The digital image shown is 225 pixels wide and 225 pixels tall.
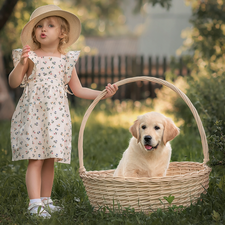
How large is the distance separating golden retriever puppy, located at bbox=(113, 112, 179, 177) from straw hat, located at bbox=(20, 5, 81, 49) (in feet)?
3.35

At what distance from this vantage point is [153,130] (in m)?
2.62

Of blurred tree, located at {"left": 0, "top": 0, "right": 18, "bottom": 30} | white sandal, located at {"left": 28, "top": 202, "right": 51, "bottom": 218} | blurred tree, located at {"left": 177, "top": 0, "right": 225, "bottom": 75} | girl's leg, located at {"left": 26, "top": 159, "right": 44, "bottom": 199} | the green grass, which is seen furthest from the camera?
blurred tree, located at {"left": 0, "top": 0, "right": 18, "bottom": 30}

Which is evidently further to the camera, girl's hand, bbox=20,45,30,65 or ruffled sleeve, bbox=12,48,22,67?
ruffled sleeve, bbox=12,48,22,67

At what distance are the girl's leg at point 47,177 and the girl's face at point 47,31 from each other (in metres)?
1.06

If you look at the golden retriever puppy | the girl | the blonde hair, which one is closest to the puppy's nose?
the golden retriever puppy

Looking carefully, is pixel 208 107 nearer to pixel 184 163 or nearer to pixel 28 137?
pixel 184 163

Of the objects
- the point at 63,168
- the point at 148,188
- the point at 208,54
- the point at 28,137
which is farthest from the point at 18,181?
the point at 208,54

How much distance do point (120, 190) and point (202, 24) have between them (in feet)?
12.5

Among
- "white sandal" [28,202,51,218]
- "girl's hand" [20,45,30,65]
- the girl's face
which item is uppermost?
the girl's face

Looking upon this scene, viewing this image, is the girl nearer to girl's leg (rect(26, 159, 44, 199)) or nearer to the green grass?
girl's leg (rect(26, 159, 44, 199))

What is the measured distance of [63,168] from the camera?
353 centimetres

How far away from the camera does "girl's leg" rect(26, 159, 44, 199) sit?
2576 millimetres

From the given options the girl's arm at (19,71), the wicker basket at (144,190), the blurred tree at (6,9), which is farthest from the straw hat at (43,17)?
the blurred tree at (6,9)

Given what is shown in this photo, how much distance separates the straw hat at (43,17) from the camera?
103 inches
